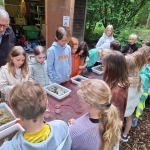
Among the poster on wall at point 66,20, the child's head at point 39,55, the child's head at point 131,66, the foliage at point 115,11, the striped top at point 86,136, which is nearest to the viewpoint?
the striped top at point 86,136

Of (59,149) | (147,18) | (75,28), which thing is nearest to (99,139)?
(59,149)

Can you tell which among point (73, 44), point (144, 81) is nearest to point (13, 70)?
point (73, 44)

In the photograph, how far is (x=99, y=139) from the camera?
3.78ft

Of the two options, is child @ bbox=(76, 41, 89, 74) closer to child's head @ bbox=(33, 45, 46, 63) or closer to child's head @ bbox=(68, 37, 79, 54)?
child's head @ bbox=(68, 37, 79, 54)

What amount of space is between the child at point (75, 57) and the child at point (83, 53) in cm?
6

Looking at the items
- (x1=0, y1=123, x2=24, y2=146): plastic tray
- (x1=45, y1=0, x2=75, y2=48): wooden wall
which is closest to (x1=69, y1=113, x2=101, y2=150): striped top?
(x1=0, y1=123, x2=24, y2=146): plastic tray

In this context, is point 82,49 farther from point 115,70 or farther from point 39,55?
point 115,70

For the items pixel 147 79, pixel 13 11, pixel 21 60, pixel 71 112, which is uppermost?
pixel 13 11

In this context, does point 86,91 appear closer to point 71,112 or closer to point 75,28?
point 71,112

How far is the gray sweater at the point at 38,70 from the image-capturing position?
2393 mm

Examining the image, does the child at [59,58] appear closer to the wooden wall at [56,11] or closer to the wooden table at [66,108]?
the wooden table at [66,108]

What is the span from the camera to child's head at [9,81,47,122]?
88cm

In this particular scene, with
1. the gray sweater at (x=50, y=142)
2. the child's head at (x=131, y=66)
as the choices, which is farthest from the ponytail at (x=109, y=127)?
the child's head at (x=131, y=66)

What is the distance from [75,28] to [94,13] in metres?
1.44
